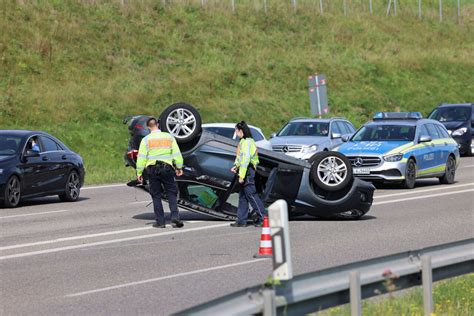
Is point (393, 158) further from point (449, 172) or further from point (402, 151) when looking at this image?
point (449, 172)

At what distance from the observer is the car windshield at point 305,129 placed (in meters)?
32.6

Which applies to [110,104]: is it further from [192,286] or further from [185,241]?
[192,286]

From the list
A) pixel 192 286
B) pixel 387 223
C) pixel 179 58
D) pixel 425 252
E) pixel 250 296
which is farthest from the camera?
pixel 179 58

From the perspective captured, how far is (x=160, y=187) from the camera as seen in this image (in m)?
17.2

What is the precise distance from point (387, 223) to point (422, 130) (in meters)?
9.85

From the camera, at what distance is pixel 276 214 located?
25.0 ft

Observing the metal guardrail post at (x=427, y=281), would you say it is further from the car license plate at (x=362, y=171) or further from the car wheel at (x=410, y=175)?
the car wheel at (x=410, y=175)

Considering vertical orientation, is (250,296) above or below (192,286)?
above

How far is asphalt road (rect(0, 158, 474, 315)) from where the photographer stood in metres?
10.9

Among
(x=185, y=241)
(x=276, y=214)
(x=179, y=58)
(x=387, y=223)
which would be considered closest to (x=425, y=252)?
(x=276, y=214)

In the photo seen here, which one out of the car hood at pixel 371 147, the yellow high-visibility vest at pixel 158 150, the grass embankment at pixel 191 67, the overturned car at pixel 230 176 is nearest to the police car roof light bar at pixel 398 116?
the car hood at pixel 371 147

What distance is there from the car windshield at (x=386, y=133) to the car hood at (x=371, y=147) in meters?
0.47

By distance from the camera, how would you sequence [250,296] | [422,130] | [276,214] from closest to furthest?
[250,296]
[276,214]
[422,130]

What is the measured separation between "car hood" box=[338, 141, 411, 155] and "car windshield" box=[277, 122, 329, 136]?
5.69 metres
